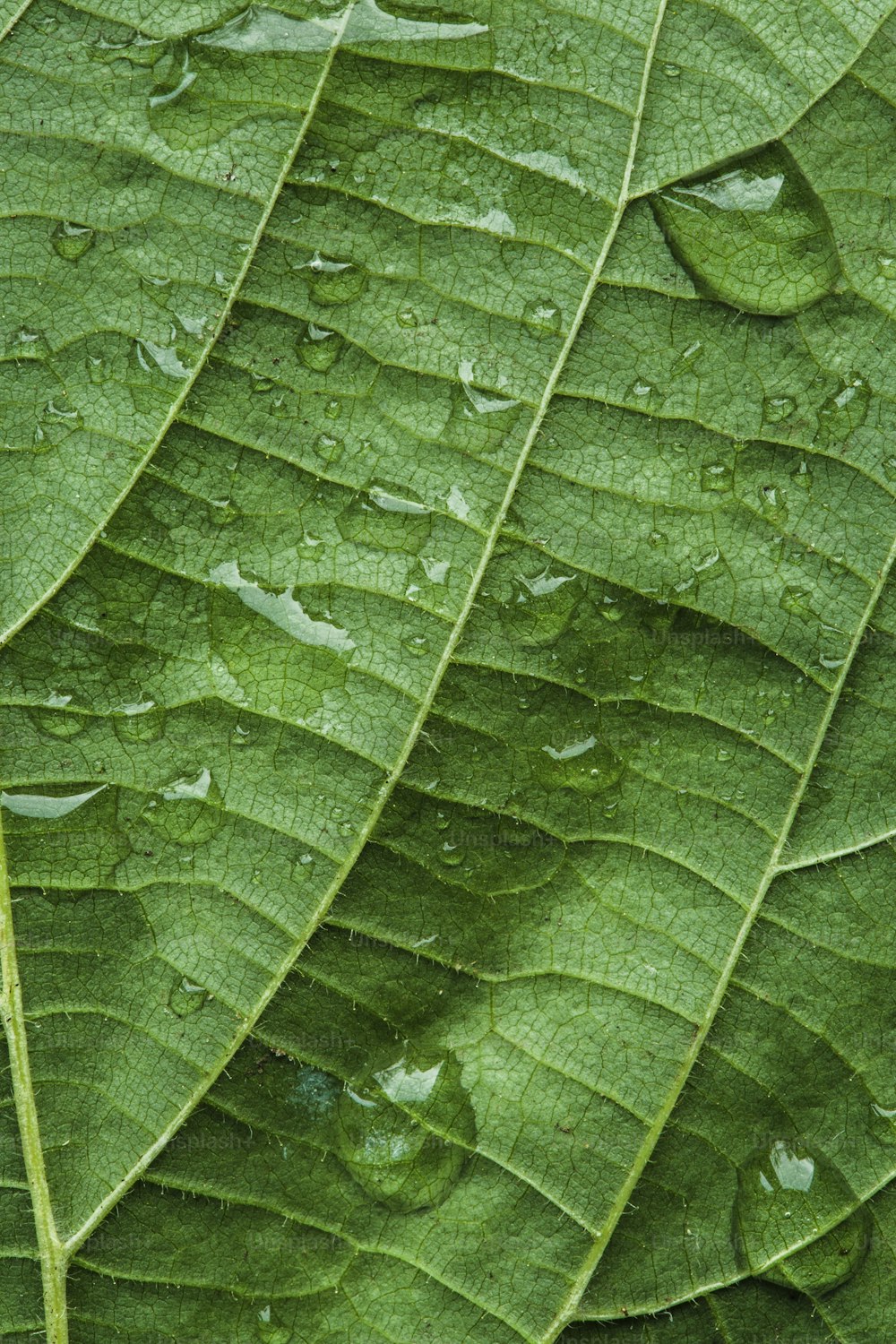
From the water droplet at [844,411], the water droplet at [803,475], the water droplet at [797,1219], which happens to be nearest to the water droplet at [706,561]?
the water droplet at [803,475]

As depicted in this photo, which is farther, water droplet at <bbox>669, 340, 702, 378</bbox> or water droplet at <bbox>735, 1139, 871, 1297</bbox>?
water droplet at <bbox>735, 1139, 871, 1297</bbox>

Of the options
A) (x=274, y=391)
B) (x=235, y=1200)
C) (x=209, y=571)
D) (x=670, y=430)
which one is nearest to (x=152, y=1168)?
(x=235, y=1200)

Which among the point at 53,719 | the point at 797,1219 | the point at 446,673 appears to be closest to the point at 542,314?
the point at 446,673

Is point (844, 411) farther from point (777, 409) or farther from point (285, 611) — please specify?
point (285, 611)

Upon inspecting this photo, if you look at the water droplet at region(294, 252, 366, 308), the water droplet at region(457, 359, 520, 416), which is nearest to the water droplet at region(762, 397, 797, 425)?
the water droplet at region(457, 359, 520, 416)

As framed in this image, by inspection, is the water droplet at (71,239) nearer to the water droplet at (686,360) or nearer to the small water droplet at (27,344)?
the small water droplet at (27,344)

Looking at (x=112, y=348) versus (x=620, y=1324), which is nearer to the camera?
(x=112, y=348)

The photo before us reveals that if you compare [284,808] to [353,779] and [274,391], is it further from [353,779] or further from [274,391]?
[274,391]

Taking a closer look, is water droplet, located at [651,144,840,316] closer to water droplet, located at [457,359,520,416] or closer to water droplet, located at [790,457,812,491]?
water droplet, located at [790,457,812,491]
